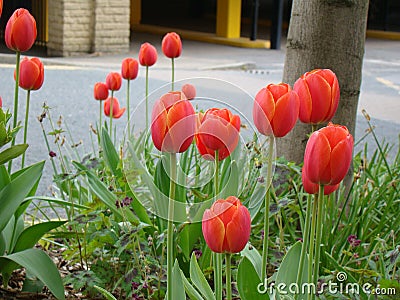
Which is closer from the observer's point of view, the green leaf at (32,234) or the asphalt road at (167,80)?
the green leaf at (32,234)

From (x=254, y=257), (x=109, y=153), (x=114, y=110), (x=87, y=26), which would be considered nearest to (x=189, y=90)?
(x=254, y=257)

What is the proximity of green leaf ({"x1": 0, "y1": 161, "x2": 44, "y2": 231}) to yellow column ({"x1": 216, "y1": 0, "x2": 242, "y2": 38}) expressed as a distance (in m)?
14.9

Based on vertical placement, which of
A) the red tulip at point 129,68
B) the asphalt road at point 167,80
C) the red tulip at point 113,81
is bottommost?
the asphalt road at point 167,80

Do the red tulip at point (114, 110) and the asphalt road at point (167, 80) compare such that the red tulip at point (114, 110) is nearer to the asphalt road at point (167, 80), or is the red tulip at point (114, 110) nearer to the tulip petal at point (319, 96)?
the tulip petal at point (319, 96)

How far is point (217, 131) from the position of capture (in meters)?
1.79

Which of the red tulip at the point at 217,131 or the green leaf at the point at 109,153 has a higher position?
the red tulip at the point at 217,131

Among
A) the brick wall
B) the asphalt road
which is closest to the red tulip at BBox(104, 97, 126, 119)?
the asphalt road

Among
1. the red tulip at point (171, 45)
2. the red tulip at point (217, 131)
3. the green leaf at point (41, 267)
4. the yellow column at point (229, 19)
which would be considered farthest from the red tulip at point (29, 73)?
the yellow column at point (229, 19)

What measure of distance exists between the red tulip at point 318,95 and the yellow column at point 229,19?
15.4 meters

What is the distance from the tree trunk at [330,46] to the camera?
137 inches

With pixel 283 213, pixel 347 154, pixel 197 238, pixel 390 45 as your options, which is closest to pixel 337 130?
pixel 347 154

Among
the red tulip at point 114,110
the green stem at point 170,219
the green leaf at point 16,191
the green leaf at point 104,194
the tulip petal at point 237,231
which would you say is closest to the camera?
the tulip petal at point 237,231

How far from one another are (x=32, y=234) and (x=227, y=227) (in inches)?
48.1

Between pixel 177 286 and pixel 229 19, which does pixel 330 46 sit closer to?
pixel 177 286
